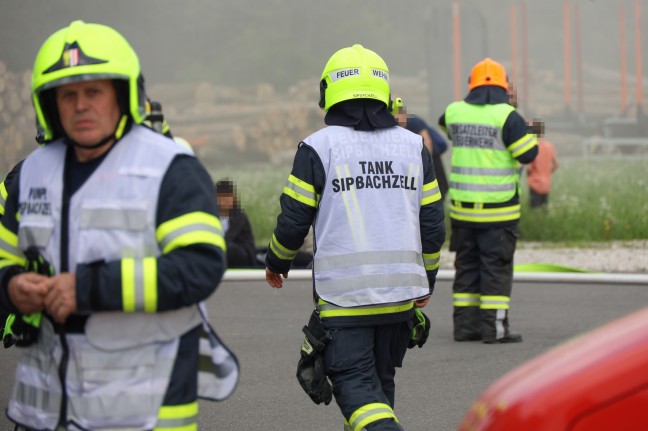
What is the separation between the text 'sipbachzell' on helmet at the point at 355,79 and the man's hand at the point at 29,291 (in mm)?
2118

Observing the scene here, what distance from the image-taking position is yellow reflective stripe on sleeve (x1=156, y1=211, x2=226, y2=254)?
12.1 ft

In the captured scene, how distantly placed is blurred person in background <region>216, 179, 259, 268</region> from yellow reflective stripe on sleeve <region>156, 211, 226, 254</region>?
8.81 metres

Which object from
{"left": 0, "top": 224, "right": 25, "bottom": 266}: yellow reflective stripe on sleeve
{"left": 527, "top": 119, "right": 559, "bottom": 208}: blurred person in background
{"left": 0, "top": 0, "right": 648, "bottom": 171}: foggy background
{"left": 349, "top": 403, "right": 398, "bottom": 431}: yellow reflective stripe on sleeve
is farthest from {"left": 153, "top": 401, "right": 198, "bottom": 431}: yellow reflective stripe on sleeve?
{"left": 0, "top": 0, "right": 648, "bottom": 171}: foggy background

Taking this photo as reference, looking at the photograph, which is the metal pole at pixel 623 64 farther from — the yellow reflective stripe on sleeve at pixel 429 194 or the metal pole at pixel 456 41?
the yellow reflective stripe on sleeve at pixel 429 194

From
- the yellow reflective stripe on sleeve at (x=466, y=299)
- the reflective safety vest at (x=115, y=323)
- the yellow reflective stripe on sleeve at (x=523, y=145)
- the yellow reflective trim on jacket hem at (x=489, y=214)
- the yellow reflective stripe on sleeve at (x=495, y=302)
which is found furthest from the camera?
the yellow reflective stripe on sleeve at (x=466, y=299)

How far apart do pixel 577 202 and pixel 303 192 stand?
1263 centimetres

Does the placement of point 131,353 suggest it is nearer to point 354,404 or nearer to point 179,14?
point 354,404

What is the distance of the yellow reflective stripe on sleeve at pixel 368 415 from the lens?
17.0 feet

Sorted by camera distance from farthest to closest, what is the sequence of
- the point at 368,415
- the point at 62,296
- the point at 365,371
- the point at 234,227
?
1. the point at 234,227
2. the point at 365,371
3. the point at 368,415
4. the point at 62,296

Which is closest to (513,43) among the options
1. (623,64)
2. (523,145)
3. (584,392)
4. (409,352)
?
(623,64)

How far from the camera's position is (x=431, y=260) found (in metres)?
5.78

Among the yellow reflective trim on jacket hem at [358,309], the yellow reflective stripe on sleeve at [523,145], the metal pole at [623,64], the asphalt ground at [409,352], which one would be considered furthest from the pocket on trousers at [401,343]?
the metal pole at [623,64]

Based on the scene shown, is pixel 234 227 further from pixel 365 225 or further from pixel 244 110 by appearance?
pixel 365 225

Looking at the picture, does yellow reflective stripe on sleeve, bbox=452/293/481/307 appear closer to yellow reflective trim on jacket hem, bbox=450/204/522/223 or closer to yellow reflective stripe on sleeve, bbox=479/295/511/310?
yellow reflective stripe on sleeve, bbox=479/295/511/310
